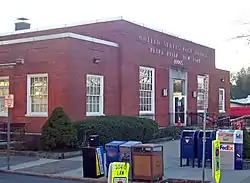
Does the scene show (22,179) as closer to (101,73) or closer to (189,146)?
(189,146)

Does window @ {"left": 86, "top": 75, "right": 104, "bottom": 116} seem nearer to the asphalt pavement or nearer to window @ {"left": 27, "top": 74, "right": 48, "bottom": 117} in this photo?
window @ {"left": 27, "top": 74, "right": 48, "bottom": 117}

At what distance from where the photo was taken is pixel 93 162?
12641 millimetres

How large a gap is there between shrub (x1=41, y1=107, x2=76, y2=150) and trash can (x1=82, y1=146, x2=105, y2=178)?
485cm

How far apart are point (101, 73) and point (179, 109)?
935 cm

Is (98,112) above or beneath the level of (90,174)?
above

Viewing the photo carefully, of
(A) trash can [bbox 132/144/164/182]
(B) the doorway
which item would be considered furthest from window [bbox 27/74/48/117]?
(B) the doorway

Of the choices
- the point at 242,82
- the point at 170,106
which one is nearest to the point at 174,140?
the point at 170,106

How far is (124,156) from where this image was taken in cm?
1223

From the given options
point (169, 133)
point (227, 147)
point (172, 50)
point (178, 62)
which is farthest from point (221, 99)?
point (227, 147)

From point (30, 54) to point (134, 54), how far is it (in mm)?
6613

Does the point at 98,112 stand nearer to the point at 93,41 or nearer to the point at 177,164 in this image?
the point at 93,41

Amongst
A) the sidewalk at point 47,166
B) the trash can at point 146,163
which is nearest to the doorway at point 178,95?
the sidewalk at point 47,166

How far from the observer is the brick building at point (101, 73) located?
2056 cm

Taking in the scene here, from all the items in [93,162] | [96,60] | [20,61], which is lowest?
[93,162]
